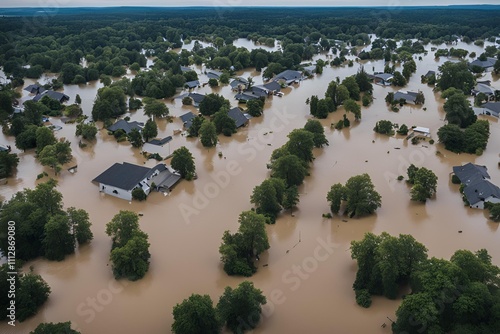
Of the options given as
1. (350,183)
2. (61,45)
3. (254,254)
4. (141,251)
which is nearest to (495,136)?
(350,183)

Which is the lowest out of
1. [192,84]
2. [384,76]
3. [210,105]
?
[192,84]

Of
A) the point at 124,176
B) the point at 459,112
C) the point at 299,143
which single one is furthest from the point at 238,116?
the point at 459,112

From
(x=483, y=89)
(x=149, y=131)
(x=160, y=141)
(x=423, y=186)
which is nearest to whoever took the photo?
(x=423, y=186)

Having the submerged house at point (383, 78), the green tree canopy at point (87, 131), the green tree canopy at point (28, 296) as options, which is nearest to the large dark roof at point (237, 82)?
the submerged house at point (383, 78)

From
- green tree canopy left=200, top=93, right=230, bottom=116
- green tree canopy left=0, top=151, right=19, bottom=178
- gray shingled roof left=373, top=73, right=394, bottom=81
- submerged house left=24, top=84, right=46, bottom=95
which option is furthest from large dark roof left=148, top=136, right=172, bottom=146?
gray shingled roof left=373, top=73, right=394, bottom=81

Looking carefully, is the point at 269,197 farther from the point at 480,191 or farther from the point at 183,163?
the point at 480,191

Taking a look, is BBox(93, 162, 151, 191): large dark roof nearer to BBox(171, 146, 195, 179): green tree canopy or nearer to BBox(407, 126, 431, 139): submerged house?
BBox(171, 146, 195, 179): green tree canopy
